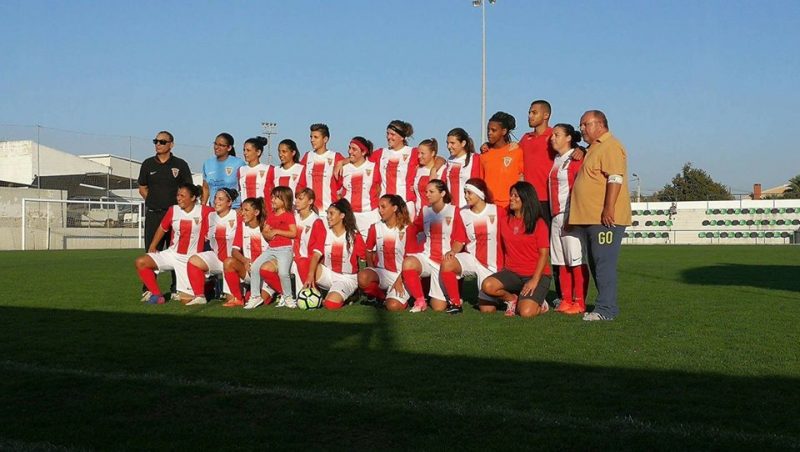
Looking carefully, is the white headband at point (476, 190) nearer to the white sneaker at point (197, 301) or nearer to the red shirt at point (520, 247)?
the red shirt at point (520, 247)

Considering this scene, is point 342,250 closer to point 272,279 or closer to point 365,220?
point 272,279

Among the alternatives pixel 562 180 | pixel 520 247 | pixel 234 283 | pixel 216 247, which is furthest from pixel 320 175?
pixel 562 180

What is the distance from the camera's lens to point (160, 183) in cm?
1038

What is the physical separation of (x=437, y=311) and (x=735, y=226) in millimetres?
37200

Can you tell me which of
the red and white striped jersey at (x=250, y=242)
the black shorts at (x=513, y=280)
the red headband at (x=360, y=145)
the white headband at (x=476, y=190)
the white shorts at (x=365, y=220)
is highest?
the red headband at (x=360, y=145)

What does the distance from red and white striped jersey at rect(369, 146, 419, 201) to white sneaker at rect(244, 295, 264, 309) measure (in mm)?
1980

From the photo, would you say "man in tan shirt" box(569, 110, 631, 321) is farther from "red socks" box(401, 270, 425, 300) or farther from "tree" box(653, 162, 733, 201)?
"tree" box(653, 162, 733, 201)

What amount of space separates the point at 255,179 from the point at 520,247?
11.8ft

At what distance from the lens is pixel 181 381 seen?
15.5 feet

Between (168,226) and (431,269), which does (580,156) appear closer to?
(431,269)

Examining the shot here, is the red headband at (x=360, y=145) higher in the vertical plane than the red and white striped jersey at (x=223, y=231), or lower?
higher

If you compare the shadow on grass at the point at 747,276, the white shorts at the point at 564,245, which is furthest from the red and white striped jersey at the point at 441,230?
the shadow on grass at the point at 747,276

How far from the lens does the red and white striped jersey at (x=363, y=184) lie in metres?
9.97

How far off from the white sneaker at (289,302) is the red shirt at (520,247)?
2.21m
